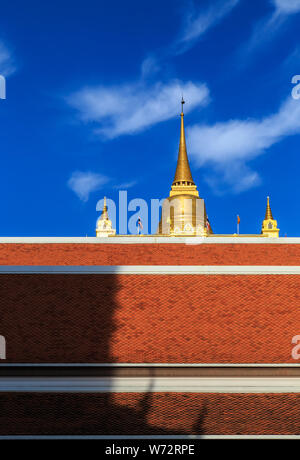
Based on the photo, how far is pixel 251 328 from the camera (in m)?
12.3

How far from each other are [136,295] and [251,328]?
13.6ft

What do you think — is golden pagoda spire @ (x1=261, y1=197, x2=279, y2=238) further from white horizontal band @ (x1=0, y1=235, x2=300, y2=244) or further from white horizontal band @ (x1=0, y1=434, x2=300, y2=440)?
white horizontal band @ (x1=0, y1=434, x2=300, y2=440)

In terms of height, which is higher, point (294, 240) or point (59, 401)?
point (294, 240)

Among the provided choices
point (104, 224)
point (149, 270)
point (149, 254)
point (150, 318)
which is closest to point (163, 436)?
point (150, 318)

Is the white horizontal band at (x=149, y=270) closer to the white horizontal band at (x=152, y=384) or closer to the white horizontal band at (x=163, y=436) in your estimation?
the white horizontal band at (x=152, y=384)

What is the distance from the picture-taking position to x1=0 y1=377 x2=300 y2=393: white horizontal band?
36.2 feet

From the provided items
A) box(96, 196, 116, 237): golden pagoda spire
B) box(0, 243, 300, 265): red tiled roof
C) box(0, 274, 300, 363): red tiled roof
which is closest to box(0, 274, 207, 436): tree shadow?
box(0, 274, 300, 363): red tiled roof

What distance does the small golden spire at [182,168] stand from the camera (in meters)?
76.3

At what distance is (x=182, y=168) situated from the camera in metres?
77.1

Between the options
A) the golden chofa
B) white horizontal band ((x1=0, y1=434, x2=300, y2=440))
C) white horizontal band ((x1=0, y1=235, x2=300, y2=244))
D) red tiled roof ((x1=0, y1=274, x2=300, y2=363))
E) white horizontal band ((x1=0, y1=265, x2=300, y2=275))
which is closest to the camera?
white horizontal band ((x1=0, y1=434, x2=300, y2=440))

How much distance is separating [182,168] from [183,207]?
12.8 metres

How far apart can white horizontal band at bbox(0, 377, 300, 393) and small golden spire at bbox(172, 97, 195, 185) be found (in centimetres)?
6643
